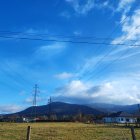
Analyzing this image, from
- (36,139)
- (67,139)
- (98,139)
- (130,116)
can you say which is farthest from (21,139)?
(130,116)

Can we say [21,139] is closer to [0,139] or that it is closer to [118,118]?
[0,139]

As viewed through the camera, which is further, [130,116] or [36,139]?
[130,116]

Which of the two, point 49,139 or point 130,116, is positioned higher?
point 130,116

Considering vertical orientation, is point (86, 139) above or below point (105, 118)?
below

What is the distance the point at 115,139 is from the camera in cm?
2691

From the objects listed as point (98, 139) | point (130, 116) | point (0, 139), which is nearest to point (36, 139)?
point (0, 139)

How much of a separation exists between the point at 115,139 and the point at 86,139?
99.6 inches

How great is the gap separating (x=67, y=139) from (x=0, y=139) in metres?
5.89

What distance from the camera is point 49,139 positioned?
26.6 metres

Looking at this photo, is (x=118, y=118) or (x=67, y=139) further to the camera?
(x=118, y=118)

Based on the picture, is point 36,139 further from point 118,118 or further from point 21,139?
point 118,118

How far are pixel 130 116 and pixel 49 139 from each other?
128739 millimetres

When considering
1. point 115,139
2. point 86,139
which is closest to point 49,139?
point 86,139

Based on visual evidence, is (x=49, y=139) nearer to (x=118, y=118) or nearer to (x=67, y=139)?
(x=67, y=139)
